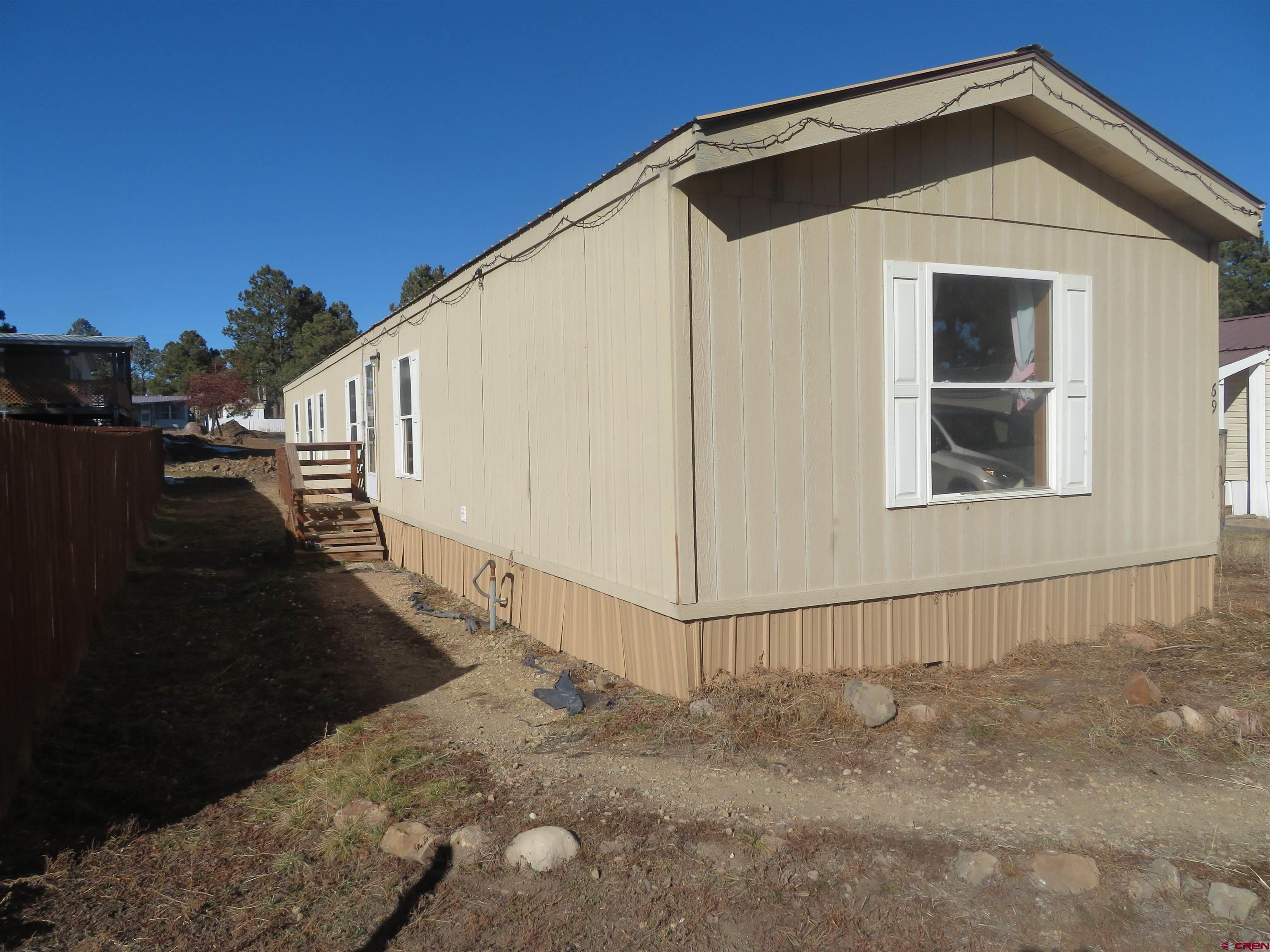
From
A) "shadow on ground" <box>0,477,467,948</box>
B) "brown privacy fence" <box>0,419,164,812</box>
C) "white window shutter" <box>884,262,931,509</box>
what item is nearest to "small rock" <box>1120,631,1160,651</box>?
"white window shutter" <box>884,262,931,509</box>

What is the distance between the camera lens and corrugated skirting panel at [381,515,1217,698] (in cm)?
473

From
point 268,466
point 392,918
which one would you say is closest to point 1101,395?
point 392,918

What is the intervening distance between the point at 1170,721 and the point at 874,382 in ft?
7.29

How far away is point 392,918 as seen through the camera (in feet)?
9.29

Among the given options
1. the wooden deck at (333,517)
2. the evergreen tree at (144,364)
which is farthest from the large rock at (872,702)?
the evergreen tree at (144,364)

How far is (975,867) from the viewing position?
3018 millimetres

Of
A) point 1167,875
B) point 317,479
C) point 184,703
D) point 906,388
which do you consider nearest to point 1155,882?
point 1167,875

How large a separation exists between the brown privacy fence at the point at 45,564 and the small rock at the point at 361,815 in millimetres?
1304

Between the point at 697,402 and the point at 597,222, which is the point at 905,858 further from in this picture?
the point at 597,222

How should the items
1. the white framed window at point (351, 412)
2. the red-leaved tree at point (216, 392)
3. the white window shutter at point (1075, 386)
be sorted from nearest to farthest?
the white window shutter at point (1075, 386), the white framed window at point (351, 412), the red-leaved tree at point (216, 392)

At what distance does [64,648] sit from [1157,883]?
544 centimetres

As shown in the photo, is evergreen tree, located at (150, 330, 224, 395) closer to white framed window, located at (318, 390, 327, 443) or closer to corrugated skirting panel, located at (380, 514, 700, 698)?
white framed window, located at (318, 390, 327, 443)

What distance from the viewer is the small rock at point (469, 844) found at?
321cm

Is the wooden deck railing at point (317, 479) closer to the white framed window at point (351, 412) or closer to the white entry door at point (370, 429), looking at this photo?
the white entry door at point (370, 429)
